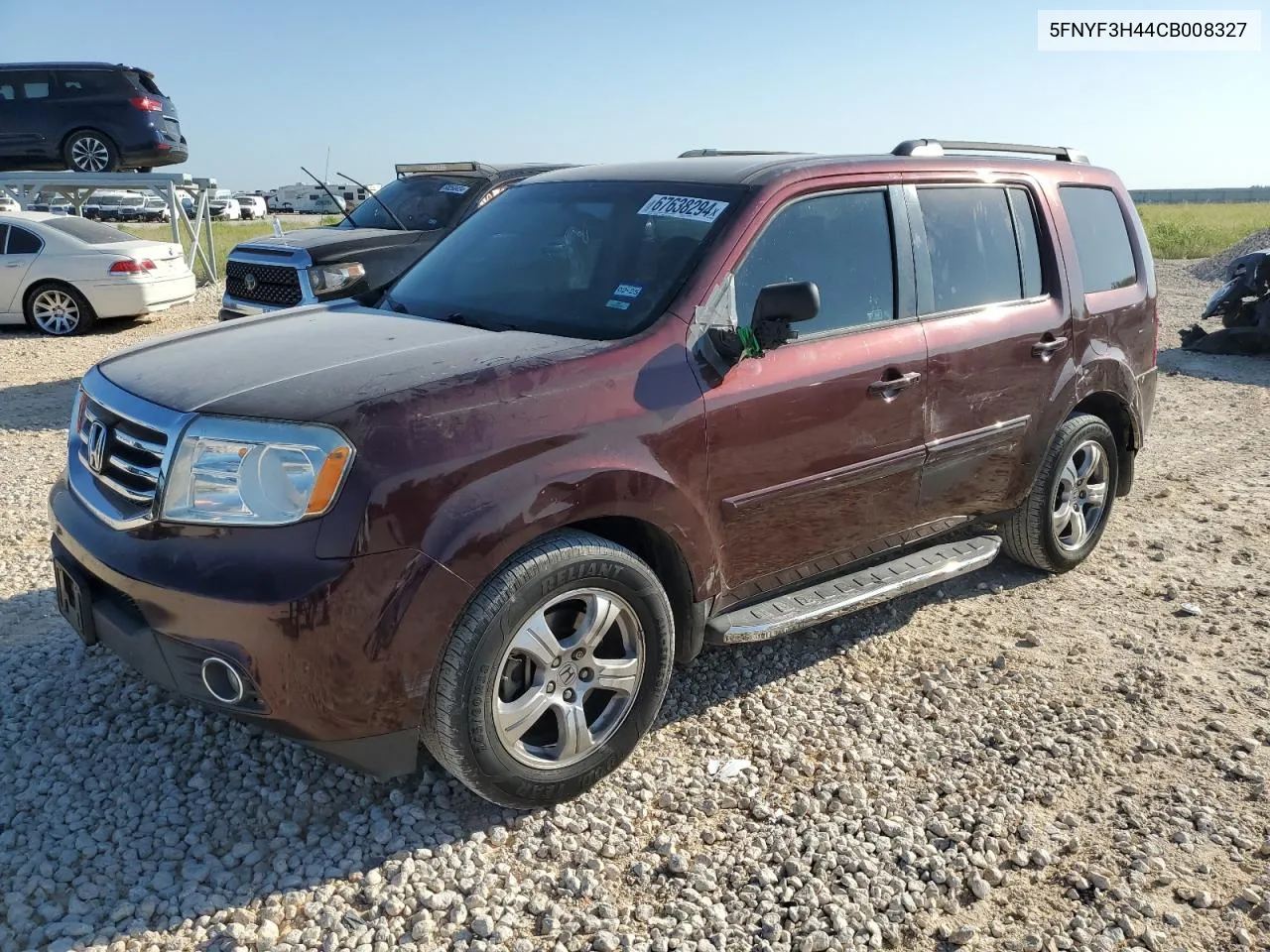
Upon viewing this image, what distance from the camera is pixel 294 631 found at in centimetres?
262

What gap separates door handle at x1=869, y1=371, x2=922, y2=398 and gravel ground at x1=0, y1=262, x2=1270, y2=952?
1.16 m

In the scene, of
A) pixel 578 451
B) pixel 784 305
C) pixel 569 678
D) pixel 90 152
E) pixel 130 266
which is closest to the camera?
pixel 578 451

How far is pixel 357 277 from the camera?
8.91 meters

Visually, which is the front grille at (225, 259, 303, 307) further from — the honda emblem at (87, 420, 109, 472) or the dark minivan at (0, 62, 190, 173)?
the dark minivan at (0, 62, 190, 173)

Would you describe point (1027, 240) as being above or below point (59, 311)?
above

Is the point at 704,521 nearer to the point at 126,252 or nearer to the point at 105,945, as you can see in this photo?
the point at 105,945

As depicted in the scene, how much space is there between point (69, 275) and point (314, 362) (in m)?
11.5

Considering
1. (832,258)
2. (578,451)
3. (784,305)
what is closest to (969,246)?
(832,258)

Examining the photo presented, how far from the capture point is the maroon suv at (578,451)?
107 inches

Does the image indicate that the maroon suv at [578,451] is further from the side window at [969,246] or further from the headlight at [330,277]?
the headlight at [330,277]

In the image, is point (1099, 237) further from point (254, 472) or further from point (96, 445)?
point (96, 445)

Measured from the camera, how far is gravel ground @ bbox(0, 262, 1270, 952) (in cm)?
273

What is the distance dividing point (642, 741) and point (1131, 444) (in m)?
3.34

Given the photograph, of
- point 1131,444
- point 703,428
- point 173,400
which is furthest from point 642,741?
point 1131,444
